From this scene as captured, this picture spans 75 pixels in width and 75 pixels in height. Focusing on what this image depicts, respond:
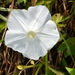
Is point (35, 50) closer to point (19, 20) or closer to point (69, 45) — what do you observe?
point (19, 20)

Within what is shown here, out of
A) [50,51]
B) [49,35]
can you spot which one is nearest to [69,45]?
[50,51]

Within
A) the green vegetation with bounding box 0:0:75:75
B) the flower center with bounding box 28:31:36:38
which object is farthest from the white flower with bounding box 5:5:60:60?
the green vegetation with bounding box 0:0:75:75

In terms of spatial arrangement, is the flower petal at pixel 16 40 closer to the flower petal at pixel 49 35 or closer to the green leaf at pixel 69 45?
the flower petal at pixel 49 35

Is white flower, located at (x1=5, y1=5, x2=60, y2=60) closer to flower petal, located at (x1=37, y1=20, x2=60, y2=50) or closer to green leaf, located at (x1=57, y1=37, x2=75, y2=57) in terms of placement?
flower petal, located at (x1=37, y1=20, x2=60, y2=50)

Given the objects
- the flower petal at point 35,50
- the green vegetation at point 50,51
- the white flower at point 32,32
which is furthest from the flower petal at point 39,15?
the green vegetation at point 50,51

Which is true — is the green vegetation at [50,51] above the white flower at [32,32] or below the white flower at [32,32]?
below

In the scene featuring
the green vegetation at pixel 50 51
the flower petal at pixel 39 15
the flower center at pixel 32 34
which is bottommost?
the green vegetation at pixel 50 51
